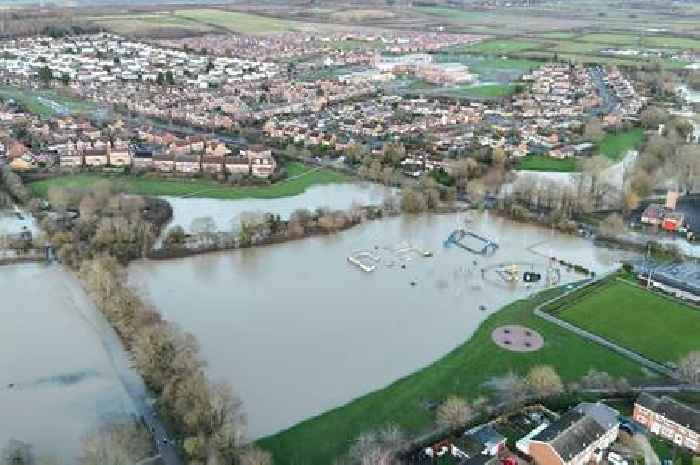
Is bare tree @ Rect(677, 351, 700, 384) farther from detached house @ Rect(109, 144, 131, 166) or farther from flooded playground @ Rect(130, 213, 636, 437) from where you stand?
detached house @ Rect(109, 144, 131, 166)

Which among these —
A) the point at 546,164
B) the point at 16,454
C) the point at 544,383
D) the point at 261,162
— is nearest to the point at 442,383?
the point at 544,383

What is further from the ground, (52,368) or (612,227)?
(612,227)

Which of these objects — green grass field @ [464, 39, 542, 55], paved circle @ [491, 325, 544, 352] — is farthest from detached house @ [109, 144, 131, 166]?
green grass field @ [464, 39, 542, 55]

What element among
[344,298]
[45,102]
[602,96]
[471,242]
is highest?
[602,96]

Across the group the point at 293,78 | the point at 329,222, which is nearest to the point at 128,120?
the point at 293,78

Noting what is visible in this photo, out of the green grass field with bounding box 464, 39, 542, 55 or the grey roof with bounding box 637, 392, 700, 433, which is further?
the green grass field with bounding box 464, 39, 542, 55

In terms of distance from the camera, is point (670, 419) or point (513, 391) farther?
point (513, 391)

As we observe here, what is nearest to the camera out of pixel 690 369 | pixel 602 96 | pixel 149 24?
pixel 690 369

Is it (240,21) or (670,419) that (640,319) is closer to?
(670,419)
